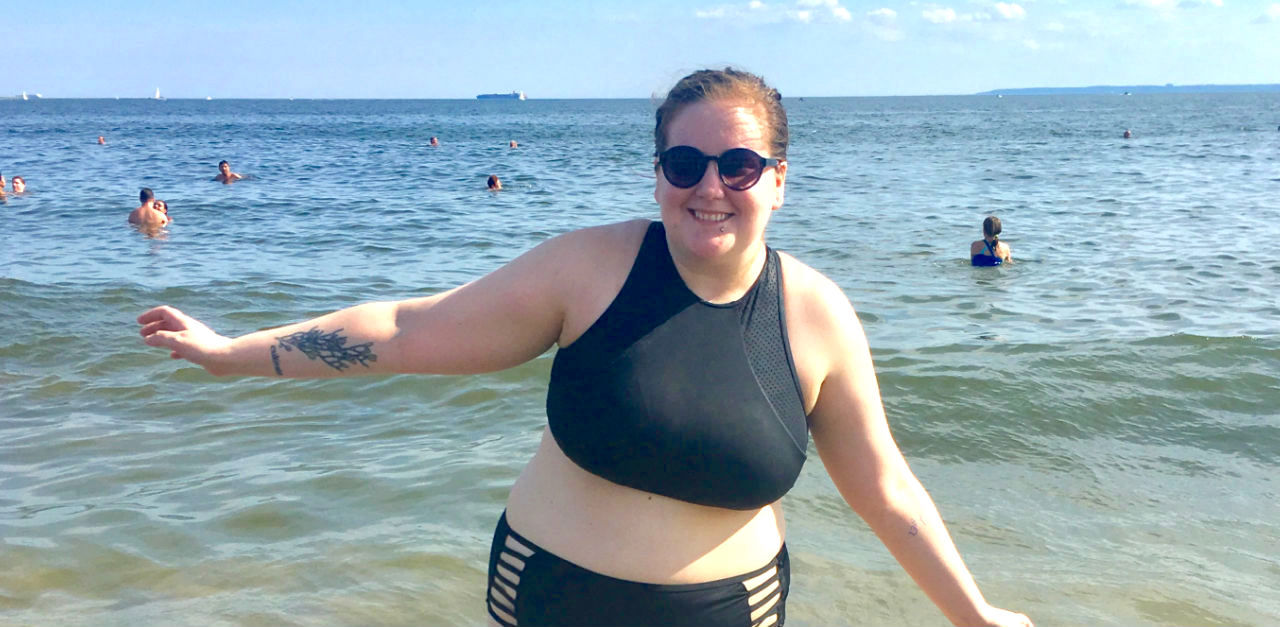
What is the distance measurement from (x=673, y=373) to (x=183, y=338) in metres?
1.13

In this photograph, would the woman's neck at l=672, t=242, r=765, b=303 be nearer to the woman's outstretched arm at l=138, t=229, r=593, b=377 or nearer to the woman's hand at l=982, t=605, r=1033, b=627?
the woman's outstretched arm at l=138, t=229, r=593, b=377

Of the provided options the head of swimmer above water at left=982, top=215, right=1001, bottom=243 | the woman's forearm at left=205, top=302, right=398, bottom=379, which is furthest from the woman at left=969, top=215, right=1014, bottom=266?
the woman's forearm at left=205, top=302, right=398, bottom=379

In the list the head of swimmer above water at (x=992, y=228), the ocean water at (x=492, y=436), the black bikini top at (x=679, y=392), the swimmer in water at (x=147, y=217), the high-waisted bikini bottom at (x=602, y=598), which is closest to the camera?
the black bikini top at (x=679, y=392)

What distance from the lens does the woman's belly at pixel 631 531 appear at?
223 cm

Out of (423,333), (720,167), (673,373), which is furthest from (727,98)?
(423,333)

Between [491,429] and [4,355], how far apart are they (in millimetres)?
4885

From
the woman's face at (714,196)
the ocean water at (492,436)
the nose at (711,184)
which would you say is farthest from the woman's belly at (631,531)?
the ocean water at (492,436)

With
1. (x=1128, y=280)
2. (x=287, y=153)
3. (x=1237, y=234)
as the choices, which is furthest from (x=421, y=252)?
(x=287, y=153)

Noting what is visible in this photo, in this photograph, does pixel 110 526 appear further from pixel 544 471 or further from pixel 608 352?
pixel 608 352

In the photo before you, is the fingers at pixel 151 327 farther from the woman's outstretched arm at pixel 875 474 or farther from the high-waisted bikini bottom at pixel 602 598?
the woman's outstretched arm at pixel 875 474

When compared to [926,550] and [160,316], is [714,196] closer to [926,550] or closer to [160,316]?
[926,550]

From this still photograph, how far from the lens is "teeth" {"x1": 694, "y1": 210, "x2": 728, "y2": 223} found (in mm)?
2146

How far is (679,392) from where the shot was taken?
2096 mm

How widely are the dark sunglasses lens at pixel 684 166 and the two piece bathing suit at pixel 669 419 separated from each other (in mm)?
139
